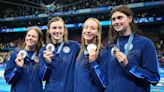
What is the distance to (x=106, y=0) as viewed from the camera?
759 inches

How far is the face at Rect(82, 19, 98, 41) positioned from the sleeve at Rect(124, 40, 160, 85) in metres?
0.55

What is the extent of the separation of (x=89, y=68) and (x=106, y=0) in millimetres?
17022

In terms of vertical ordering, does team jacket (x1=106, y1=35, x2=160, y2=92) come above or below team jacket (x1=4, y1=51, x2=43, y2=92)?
above

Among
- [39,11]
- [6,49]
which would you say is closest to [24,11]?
[39,11]

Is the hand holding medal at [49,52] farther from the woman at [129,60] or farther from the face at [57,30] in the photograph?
the woman at [129,60]

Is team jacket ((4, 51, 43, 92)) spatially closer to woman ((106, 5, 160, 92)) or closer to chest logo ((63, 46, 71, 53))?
chest logo ((63, 46, 71, 53))

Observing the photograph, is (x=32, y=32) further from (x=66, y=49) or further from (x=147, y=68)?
(x=147, y=68)

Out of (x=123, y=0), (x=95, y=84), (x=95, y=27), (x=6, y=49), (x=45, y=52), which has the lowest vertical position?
(x=6, y=49)

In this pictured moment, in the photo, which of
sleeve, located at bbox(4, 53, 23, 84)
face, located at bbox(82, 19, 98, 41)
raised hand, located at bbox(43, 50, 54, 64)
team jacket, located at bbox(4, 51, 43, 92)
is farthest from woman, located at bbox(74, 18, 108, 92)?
sleeve, located at bbox(4, 53, 23, 84)

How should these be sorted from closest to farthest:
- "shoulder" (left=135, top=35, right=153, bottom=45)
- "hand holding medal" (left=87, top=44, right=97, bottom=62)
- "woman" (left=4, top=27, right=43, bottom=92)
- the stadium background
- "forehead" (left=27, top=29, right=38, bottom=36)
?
"shoulder" (left=135, top=35, right=153, bottom=45) < "hand holding medal" (left=87, top=44, right=97, bottom=62) < "woman" (left=4, top=27, right=43, bottom=92) < "forehead" (left=27, top=29, right=38, bottom=36) < the stadium background

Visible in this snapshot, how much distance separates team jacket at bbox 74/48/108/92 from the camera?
2586mm

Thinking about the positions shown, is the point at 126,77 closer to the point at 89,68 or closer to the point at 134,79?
the point at 134,79

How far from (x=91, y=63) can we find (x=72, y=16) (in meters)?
18.1

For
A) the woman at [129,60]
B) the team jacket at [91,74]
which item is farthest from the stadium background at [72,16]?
the woman at [129,60]
